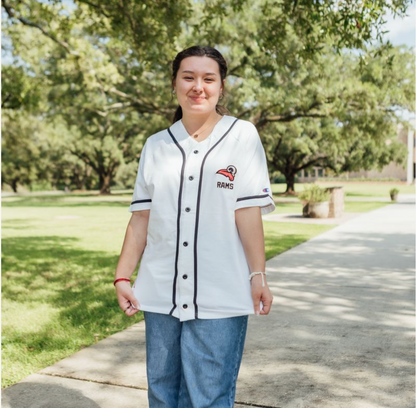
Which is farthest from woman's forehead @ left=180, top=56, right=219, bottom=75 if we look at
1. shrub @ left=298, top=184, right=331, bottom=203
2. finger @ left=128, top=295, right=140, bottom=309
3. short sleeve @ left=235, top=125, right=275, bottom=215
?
shrub @ left=298, top=184, right=331, bottom=203

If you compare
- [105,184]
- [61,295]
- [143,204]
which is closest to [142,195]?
[143,204]

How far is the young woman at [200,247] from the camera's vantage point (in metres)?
2.08

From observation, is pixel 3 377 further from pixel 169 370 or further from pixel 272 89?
pixel 272 89

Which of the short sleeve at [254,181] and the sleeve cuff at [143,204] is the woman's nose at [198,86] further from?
the sleeve cuff at [143,204]

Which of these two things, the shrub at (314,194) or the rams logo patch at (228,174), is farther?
the shrub at (314,194)

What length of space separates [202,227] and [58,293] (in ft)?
16.1

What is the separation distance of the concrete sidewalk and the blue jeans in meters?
1.07

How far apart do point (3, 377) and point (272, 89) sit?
20613 millimetres

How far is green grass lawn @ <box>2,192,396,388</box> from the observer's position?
436 centimetres

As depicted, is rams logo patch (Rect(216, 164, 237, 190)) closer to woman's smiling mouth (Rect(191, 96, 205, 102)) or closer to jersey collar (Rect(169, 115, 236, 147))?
jersey collar (Rect(169, 115, 236, 147))

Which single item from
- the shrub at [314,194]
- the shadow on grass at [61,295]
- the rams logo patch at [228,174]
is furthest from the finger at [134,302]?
the shrub at [314,194]

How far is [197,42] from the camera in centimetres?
2292

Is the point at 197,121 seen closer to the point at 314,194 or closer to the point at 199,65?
the point at 199,65

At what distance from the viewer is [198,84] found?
2160 mm
